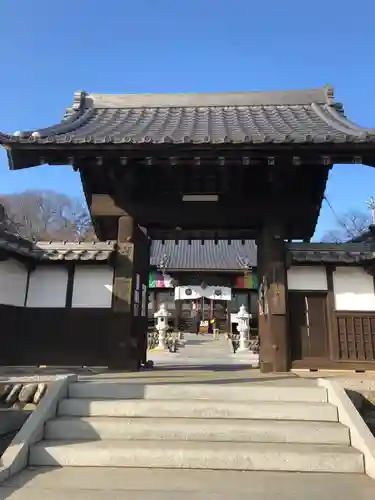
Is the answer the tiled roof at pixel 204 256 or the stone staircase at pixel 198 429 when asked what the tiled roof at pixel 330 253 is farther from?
the tiled roof at pixel 204 256

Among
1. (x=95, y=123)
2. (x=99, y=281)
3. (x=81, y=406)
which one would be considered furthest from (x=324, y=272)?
(x=95, y=123)

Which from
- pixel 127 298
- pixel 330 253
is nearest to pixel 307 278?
pixel 330 253

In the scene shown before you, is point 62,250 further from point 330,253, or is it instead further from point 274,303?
point 330,253

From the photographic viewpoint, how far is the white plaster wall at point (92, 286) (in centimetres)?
803

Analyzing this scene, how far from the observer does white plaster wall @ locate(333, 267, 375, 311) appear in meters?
8.02

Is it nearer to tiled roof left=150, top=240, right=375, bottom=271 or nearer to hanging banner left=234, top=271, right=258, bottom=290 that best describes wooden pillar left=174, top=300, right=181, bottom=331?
tiled roof left=150, top=240, right=375, bottom=271

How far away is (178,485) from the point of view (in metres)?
3.60

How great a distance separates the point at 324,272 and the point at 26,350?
21.2ft

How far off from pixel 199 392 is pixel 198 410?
366 mm

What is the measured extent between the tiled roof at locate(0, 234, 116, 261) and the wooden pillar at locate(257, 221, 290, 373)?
3201mm

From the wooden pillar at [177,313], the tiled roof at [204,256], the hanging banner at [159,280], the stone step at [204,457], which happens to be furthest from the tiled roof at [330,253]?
the wooden pillar at [177,313]

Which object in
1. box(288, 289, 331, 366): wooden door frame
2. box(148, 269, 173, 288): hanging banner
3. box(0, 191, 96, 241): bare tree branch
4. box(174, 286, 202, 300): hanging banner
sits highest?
box(0, 191, 96, 241): bare tree branch

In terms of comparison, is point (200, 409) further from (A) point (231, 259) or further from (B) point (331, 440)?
(A) point (231, 259)

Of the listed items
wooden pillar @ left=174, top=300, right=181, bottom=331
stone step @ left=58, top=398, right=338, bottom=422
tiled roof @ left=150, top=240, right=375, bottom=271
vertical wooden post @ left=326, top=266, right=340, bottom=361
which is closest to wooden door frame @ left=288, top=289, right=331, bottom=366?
vertical wooden post @ left=326, top=266, right=340, bottom=361
